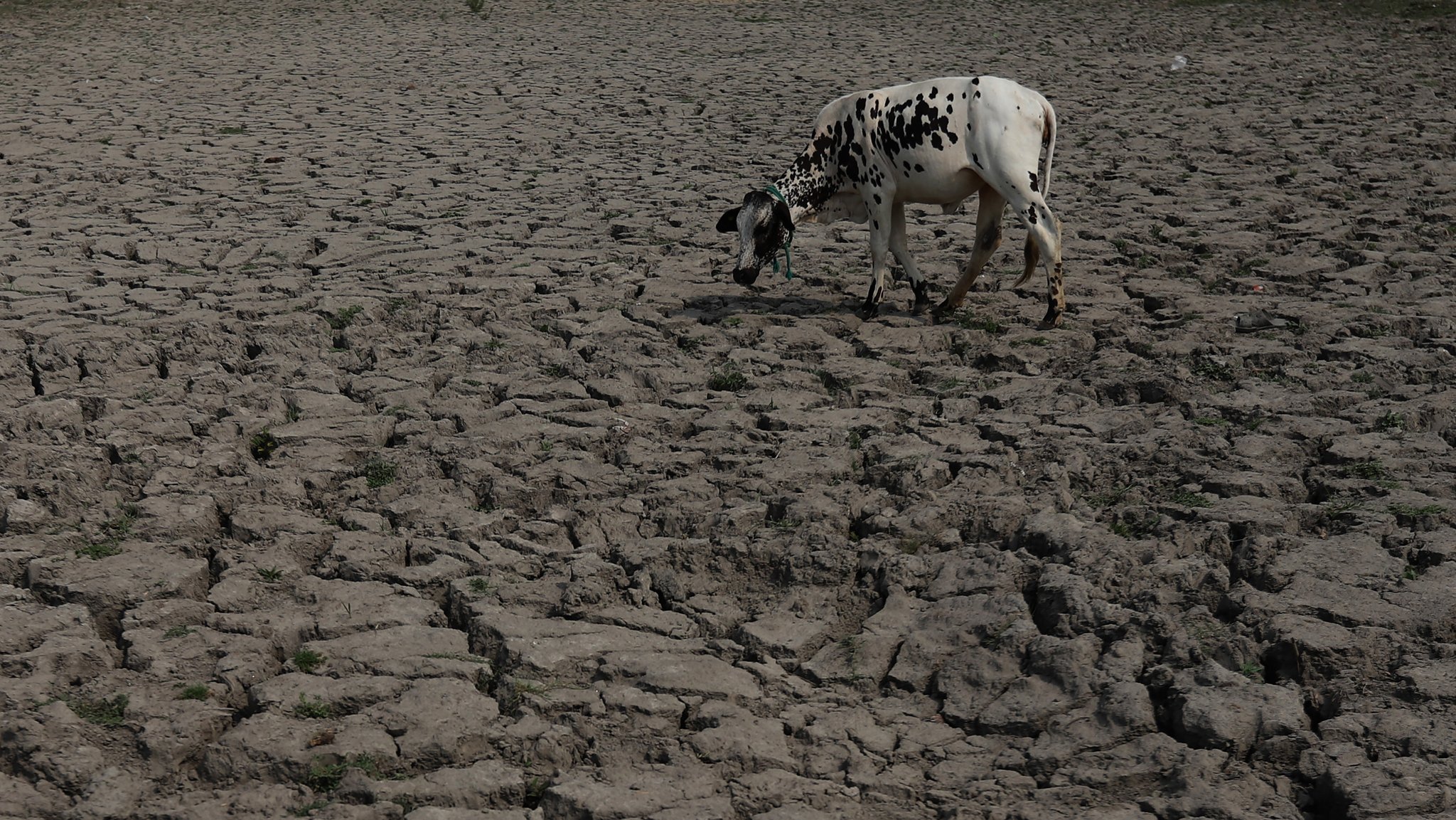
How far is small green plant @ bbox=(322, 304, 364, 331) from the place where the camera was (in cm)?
741

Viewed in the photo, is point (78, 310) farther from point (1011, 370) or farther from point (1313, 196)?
point (1313, 196)

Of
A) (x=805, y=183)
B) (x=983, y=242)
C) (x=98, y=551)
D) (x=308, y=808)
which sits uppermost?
(x=805, y=183)

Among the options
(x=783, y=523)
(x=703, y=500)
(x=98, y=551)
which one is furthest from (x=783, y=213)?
(x=98, y=551)

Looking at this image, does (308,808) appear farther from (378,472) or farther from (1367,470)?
(1367,470)

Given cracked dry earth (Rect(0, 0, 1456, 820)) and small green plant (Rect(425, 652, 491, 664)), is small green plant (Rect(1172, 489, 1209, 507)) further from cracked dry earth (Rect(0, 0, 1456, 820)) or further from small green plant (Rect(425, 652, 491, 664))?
small green plant (Rect(425, 652, 491, 664))

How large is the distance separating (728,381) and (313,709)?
308 centimetres

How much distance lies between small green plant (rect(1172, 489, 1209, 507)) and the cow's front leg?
2.68 metres

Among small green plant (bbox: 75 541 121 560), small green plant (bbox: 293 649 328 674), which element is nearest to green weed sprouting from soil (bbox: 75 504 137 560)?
small green plant (bbox: 75 541 121 560)

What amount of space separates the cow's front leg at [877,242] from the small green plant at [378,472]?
2.97 metres

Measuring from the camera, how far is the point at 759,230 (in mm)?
7680

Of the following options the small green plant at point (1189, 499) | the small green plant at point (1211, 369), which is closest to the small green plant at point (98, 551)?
the small green plant at point (1189, 499)

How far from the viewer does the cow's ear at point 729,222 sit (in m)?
7.88

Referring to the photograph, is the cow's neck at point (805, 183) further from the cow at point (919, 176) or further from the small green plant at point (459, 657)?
the small green plant at point (459, 657)

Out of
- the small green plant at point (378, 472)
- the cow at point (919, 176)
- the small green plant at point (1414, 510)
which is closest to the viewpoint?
the small green plant at point (1414, 510)
